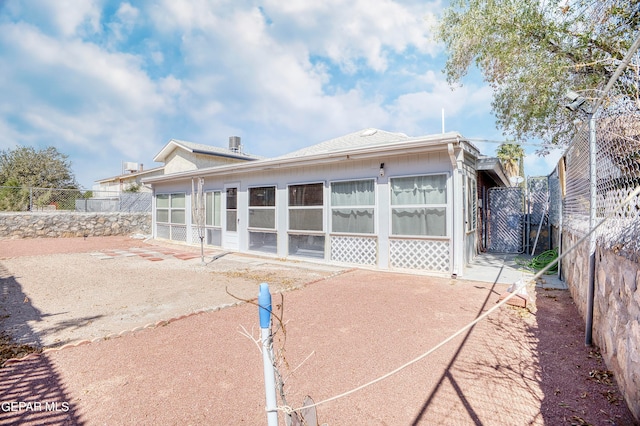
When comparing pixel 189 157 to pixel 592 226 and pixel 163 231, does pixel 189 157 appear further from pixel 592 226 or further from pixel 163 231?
pixel 592 226

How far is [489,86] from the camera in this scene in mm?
10109

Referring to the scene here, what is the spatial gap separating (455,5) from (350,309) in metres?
9.60

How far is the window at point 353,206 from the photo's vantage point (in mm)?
7754

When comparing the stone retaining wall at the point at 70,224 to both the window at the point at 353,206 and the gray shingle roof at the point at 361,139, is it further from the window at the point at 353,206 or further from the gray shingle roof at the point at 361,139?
the window at the point at 353,206

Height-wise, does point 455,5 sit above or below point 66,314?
above

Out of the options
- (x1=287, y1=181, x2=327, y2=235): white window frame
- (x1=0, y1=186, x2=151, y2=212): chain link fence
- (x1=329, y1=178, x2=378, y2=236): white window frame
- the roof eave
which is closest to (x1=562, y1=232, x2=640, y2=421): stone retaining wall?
the roof eave

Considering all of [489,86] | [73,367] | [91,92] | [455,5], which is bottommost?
[73,367]

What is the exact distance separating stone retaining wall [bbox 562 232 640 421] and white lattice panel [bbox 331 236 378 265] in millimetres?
4762

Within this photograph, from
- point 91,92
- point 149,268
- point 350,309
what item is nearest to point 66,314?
point 149,268

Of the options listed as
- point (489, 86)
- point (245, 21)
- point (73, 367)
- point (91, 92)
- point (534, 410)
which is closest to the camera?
point (534, 410)

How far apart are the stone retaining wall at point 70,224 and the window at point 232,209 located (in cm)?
857

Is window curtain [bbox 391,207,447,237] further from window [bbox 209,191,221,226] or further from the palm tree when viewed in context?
the palm tree

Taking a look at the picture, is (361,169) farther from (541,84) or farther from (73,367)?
(73,367)

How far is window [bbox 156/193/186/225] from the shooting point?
13280mm
